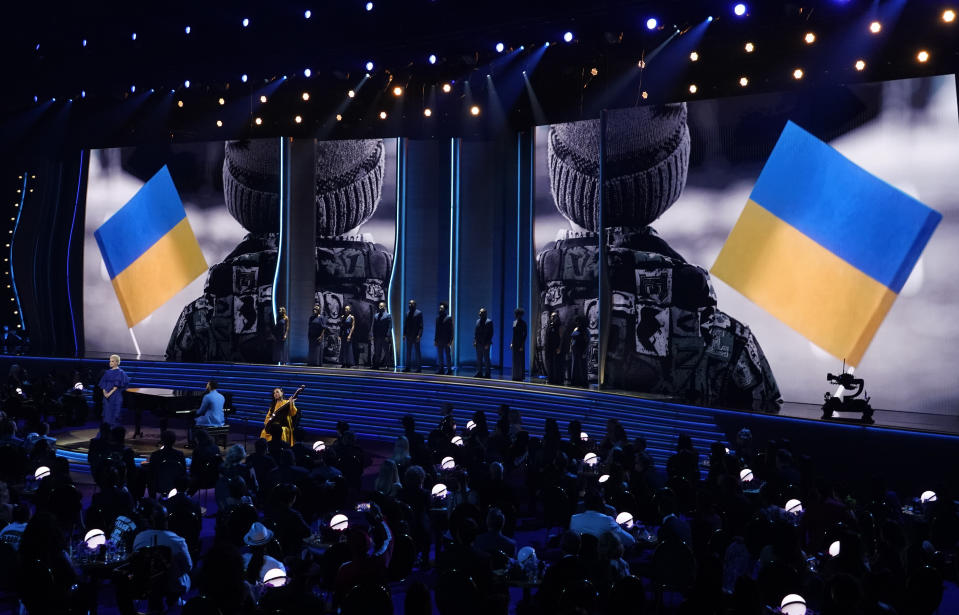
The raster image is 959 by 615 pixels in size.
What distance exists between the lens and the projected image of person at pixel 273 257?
22.1 m

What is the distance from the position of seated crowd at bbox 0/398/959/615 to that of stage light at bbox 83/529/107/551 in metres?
0.02

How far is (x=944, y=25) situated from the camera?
14.1m

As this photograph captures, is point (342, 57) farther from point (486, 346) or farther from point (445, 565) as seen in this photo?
point (445, 565)

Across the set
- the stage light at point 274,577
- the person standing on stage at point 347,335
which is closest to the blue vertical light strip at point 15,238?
the person standing on stage at point 347,335

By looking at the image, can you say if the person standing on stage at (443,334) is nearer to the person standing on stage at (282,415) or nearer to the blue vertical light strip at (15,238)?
the person standing on stage at (282,415)

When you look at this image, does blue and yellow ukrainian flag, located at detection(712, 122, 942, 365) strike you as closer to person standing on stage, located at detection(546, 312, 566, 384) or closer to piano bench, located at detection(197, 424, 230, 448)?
person standing on stage, located at detection(546, 312, 566, 384)

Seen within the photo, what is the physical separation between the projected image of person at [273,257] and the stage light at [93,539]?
14.1 m

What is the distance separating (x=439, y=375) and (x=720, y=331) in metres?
6.44

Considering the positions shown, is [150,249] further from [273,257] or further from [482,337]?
[482,337]

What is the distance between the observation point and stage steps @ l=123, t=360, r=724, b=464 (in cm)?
1546

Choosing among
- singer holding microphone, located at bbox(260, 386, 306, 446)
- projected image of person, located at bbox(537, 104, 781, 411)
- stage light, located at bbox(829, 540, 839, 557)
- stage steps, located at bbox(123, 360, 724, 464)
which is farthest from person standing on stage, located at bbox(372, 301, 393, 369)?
stage light, located at bbox(829, 540, 839, 557)

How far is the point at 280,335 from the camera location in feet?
70.9

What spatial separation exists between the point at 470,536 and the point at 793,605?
2.55 m

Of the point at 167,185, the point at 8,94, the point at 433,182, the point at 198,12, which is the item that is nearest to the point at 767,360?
the point at 433,182
